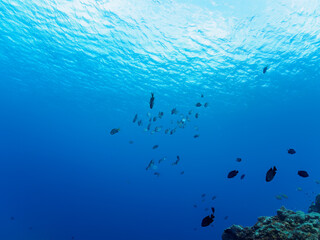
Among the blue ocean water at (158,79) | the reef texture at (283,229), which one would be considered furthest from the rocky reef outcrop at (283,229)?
the blue ocean water at (158,79)

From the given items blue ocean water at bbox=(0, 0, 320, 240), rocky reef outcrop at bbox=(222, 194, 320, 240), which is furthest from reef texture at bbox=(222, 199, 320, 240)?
blue ocean water at bbox=(0, 0, 320, 240)

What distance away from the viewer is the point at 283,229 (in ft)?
21.4

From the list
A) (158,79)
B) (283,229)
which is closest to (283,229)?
(283,229)

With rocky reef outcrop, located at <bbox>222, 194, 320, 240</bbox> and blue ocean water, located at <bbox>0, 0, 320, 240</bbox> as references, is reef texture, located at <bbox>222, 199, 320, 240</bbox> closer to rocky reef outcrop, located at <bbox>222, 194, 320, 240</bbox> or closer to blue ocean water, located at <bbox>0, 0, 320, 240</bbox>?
rocky reef outcrop, located at <bbox>222, 194, 320, 240</bbox>

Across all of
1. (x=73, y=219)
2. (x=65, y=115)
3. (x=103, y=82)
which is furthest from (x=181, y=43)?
(x=73, y=219)

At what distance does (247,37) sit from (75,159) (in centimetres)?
12452

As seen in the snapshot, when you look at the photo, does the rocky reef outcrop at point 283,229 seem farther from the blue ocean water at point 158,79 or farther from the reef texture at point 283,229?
the blue ocean water at point 158,79

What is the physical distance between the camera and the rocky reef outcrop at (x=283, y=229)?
618 centimetres

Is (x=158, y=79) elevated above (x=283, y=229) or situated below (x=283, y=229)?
above

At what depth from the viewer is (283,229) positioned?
6.52 m

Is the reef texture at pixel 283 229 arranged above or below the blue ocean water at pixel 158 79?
below

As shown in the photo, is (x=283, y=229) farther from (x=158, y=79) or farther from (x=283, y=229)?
(x=158, y=79)

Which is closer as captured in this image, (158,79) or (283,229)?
(283,229)

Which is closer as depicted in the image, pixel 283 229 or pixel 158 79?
pixel 283 229
